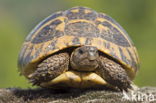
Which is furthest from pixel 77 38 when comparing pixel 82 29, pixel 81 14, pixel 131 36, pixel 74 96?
pixel 131 36

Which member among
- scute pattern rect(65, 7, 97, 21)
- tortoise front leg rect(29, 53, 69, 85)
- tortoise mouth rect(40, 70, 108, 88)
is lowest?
tortoise mouth rect(40, 70, 108, 88)

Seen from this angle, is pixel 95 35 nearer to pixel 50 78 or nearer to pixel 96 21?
pixel 96 21

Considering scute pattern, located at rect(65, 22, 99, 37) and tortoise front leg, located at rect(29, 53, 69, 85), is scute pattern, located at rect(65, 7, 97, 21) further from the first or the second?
tortoise front leg, located at rect(29, 53, 69, 85)

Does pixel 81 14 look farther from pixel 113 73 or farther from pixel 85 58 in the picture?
pixel 113 73

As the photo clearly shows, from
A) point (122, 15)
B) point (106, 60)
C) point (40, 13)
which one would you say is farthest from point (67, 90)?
point (40, 13)

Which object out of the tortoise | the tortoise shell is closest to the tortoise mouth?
the tortoise

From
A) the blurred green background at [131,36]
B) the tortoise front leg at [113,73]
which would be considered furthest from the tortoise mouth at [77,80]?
the blurred green background at [131,36]
